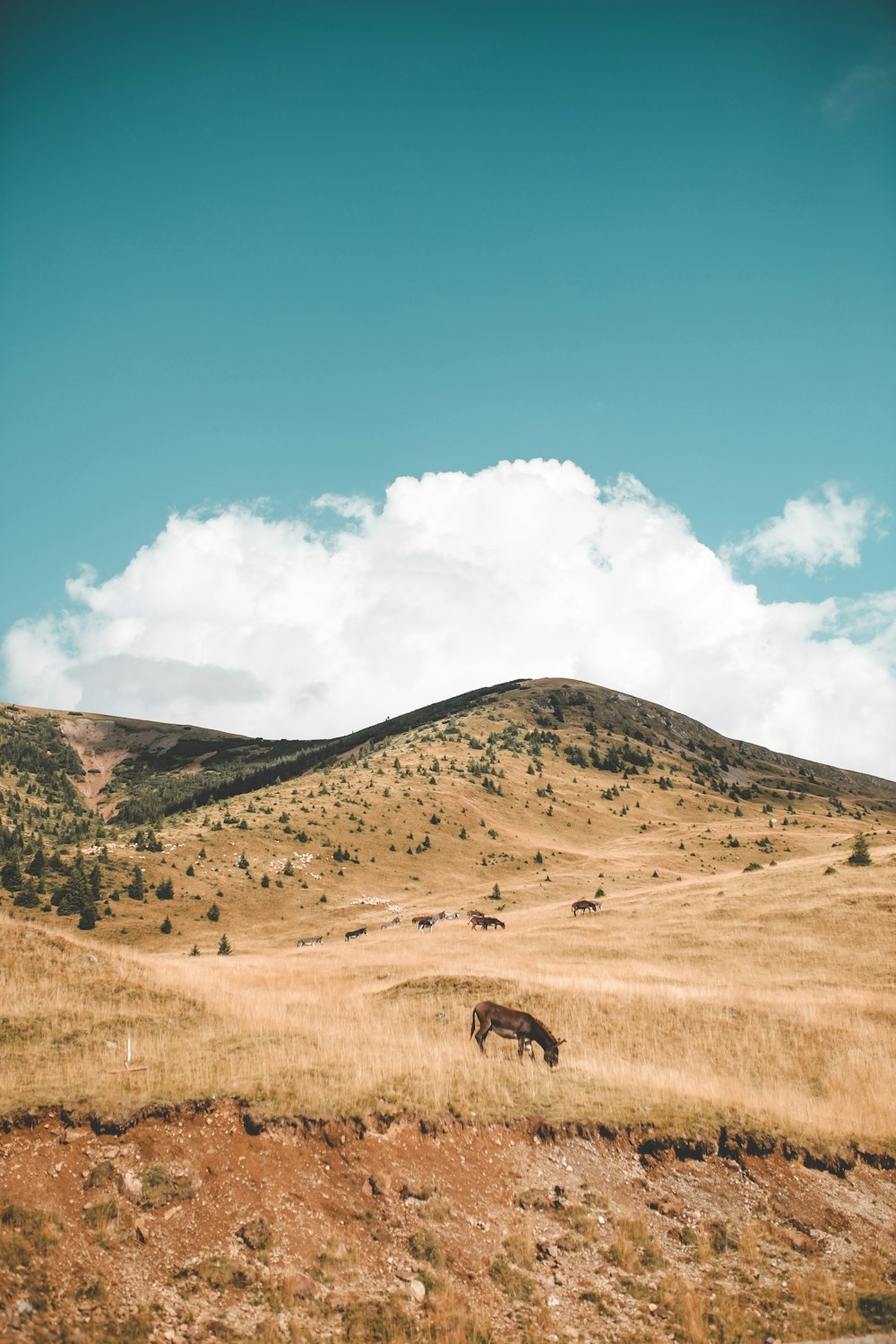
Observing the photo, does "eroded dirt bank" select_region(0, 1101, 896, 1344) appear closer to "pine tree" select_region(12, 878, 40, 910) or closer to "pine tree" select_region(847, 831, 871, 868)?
"pine tree" select_region(847, 831, 871, 868)

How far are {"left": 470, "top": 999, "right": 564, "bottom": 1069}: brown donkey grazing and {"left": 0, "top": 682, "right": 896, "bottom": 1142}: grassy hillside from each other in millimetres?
558

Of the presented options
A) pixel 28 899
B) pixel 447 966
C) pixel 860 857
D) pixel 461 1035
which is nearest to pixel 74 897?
pixel 28 899

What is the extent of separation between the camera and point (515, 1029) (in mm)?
18547

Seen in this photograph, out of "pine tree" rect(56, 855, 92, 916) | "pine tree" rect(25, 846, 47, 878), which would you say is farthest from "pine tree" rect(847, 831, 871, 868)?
"pine tree" rect(25, 846, 47, 878)

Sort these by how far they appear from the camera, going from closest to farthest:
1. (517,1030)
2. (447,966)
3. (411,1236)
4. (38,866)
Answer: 1. (411,1236)
2. (517,1030)
3. (447,966)
4. (38,866)

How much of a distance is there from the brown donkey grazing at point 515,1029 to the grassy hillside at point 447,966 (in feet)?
1.83

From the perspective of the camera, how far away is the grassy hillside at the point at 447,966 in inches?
587

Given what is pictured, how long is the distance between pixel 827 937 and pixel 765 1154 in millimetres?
27990

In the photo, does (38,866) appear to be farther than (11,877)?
Yes

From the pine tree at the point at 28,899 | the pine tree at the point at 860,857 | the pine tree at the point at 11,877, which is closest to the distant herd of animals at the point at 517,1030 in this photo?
the pine tree at the point at 860,857

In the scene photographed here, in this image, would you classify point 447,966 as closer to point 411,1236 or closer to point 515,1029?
point 515,1029

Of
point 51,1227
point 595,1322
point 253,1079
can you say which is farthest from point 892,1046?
point 51,1227

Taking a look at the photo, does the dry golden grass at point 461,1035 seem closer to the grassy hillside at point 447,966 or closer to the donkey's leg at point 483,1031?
the grassy hillside at point 447,966

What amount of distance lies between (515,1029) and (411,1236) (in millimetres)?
8652
